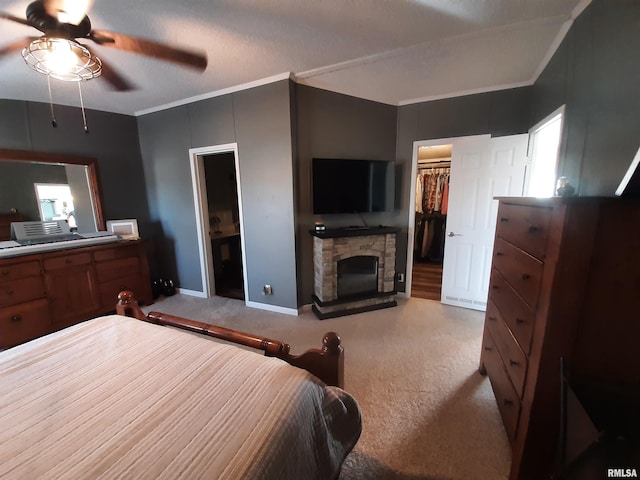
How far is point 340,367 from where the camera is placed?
118 cm

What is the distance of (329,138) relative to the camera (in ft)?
9.93

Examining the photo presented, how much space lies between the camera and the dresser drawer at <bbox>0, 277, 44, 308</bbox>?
233 cm

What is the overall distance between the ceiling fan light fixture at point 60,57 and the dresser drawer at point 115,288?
2351 mm

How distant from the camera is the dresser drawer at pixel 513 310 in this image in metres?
1.19

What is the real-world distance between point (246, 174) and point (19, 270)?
2.33 metres

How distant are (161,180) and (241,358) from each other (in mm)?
3403

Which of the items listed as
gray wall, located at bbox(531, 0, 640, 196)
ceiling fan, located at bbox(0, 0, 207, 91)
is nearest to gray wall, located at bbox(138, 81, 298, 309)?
ceiling fan, located at bbox(0, 0, 207, 91)

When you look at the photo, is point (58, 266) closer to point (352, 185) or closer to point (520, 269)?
point (352, 185)

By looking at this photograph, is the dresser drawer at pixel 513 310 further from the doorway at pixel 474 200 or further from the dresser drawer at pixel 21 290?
the dresser drawer at pixel 21 290

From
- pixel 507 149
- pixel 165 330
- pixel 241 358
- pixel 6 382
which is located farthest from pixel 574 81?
pixel 6 382

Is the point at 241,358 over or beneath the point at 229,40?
beneath

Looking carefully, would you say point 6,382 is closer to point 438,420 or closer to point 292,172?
point 438,420

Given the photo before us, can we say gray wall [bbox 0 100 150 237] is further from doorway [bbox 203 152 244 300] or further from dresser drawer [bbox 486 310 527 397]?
dresser drawer [bbox 486 310 527 397]

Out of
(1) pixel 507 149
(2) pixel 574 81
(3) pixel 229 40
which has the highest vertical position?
(3) pixel 229 40
